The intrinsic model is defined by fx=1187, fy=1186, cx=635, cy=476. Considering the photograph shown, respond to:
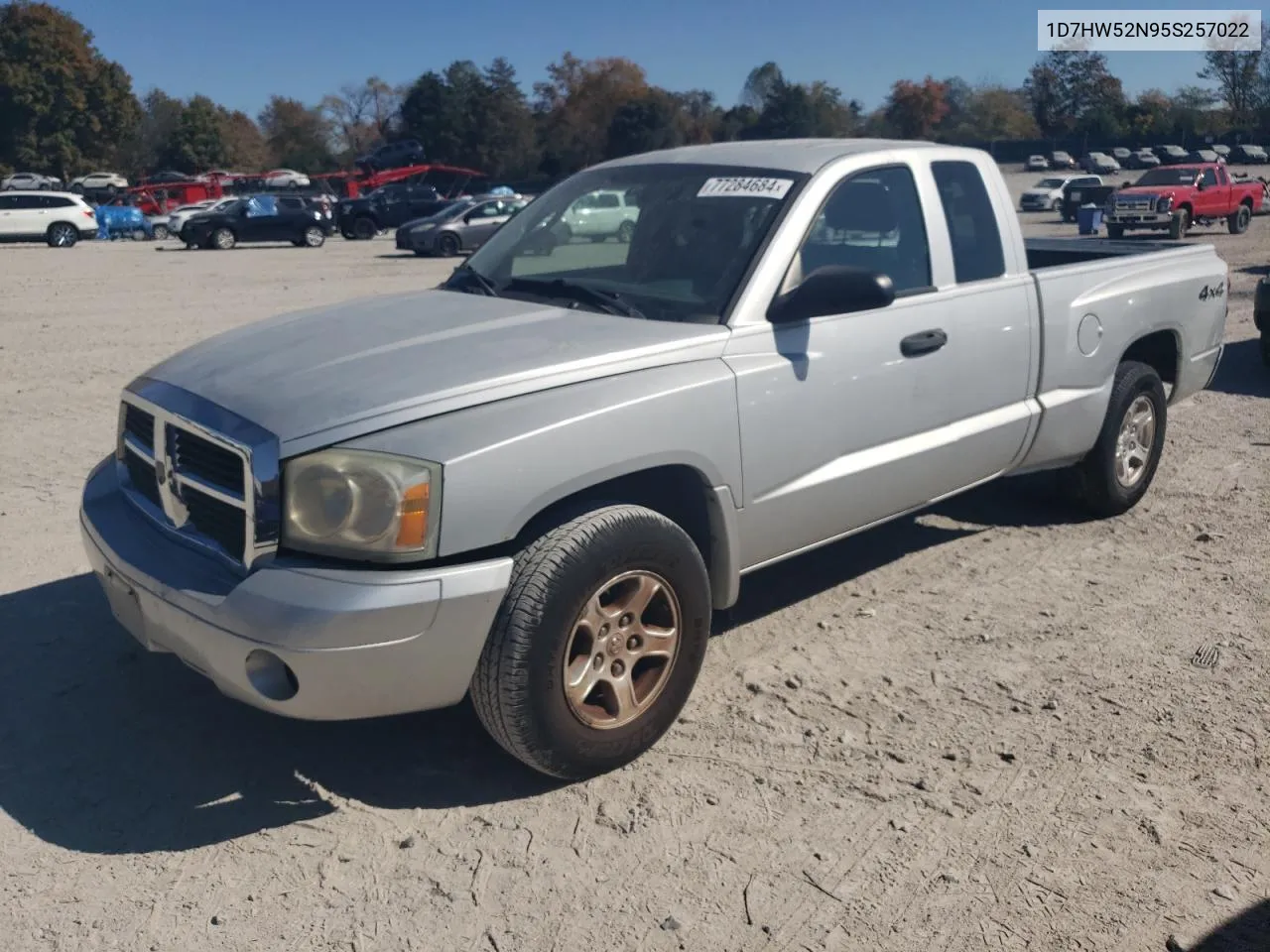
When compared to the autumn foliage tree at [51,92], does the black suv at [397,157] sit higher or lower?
lower

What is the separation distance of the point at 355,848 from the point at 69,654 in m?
1.82

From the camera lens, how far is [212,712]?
3990 mm

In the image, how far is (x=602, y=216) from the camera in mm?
4742

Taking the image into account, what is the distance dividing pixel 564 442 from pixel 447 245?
26312 millimetres

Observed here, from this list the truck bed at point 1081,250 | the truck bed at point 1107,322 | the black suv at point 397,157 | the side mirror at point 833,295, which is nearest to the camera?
the side mirror at point 833,295

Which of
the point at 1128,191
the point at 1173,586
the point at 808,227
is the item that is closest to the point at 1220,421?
the point at 1173,586

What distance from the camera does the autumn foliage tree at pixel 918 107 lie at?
354 ft

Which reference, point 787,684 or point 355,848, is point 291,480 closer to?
point 355,848

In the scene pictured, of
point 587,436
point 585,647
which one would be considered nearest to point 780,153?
point 587,436

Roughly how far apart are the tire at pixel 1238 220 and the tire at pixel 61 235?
30592 millimetres

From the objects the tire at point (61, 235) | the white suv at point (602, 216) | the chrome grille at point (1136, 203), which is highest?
the tire at point (61, 235)

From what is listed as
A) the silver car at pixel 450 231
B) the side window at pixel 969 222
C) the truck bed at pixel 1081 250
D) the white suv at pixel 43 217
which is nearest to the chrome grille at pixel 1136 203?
the silver car at pixel 450 231

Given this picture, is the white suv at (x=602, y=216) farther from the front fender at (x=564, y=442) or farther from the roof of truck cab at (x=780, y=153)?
the front fender at (x=564, y=442)

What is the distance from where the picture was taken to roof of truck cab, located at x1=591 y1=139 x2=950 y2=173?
4414mm
